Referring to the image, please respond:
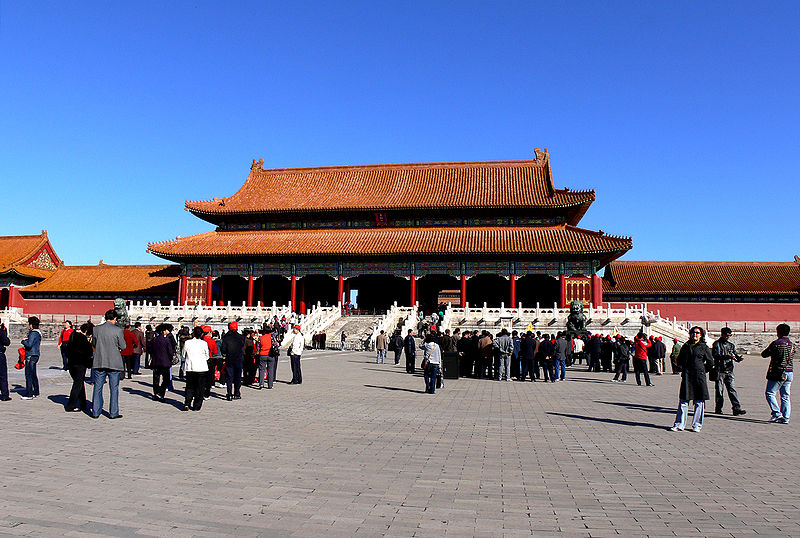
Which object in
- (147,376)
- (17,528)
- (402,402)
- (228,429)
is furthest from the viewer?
(147,376)

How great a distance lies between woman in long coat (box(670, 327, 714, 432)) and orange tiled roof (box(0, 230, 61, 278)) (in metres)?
51.1

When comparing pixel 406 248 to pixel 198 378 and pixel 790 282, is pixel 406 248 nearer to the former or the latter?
pixel 790 282

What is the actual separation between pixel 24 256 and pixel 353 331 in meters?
32.9

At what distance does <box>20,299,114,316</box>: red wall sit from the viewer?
47.1 meters

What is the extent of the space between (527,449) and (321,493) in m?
3.15

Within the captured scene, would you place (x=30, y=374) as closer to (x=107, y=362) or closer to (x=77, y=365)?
(x=77, y=365)

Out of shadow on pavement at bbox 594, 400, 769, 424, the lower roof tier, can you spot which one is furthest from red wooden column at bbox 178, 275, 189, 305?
shadow on pavement at bbox 594, 400, 769, 424

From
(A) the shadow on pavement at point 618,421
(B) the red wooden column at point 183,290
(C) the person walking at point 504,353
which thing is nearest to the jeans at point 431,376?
(A) the shadow on pavement at point 618,421

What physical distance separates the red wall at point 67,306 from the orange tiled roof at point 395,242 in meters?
7.69

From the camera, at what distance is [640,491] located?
5781mm

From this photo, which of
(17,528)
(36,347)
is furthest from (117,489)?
(36,347)

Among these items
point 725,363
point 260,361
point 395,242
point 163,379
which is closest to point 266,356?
point 260,361

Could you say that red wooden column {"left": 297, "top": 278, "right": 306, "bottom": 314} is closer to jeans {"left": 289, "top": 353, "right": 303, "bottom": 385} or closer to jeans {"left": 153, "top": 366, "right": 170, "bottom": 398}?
jeans {"left": 289, "top": 353, "right": 303, "bottom": 385}

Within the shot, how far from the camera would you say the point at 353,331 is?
110 ft
